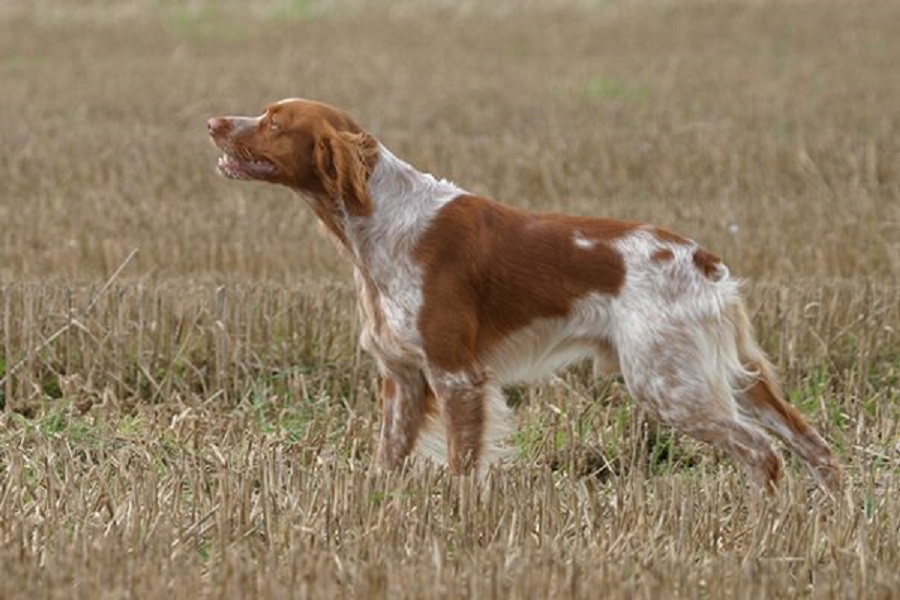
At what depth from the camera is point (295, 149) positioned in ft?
20.1

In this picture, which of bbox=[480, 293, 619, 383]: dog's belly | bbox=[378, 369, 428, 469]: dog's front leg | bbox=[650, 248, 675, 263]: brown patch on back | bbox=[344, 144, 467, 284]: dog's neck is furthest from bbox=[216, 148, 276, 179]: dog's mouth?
bbox=[650, 248, 675, 263]: brown patch on back

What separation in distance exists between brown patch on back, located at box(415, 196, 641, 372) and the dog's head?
0.36 m

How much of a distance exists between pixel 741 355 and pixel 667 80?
1099 centimetres

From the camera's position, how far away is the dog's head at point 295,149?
20.1ft

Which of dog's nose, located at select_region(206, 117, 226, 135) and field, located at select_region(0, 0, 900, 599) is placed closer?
field, located at select_region(0, 0, 900, 599)

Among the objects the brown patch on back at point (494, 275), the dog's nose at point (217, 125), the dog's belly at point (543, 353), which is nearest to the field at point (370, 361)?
the dog's belly at point (543, 353)

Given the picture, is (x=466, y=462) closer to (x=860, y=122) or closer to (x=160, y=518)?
(x=160, y=518)

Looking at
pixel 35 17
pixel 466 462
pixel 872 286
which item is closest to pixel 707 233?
pixel 872 286

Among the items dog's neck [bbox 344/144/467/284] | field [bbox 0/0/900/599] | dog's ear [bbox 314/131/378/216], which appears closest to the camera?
field [bbox 0/0/900/599]

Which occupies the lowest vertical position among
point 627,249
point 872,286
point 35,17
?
point 35,17

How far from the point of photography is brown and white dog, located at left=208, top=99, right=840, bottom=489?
6.13 meters

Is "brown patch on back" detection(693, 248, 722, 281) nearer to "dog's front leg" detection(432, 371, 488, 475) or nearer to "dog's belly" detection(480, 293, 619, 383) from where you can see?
"dog's belly" detection(480, 293, 619, 383)

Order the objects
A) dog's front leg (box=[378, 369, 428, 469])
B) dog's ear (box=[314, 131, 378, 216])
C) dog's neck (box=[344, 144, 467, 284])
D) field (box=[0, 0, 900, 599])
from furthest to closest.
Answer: dog's front leg (box=[378, 369, 428, 469]) → dog's neck (box=[344, 144, 467, 284]) → dog's ear (box=[314, 131, 378, 216]) → field (box=[0, 0, 900, 599])

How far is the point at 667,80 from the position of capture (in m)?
17.0
